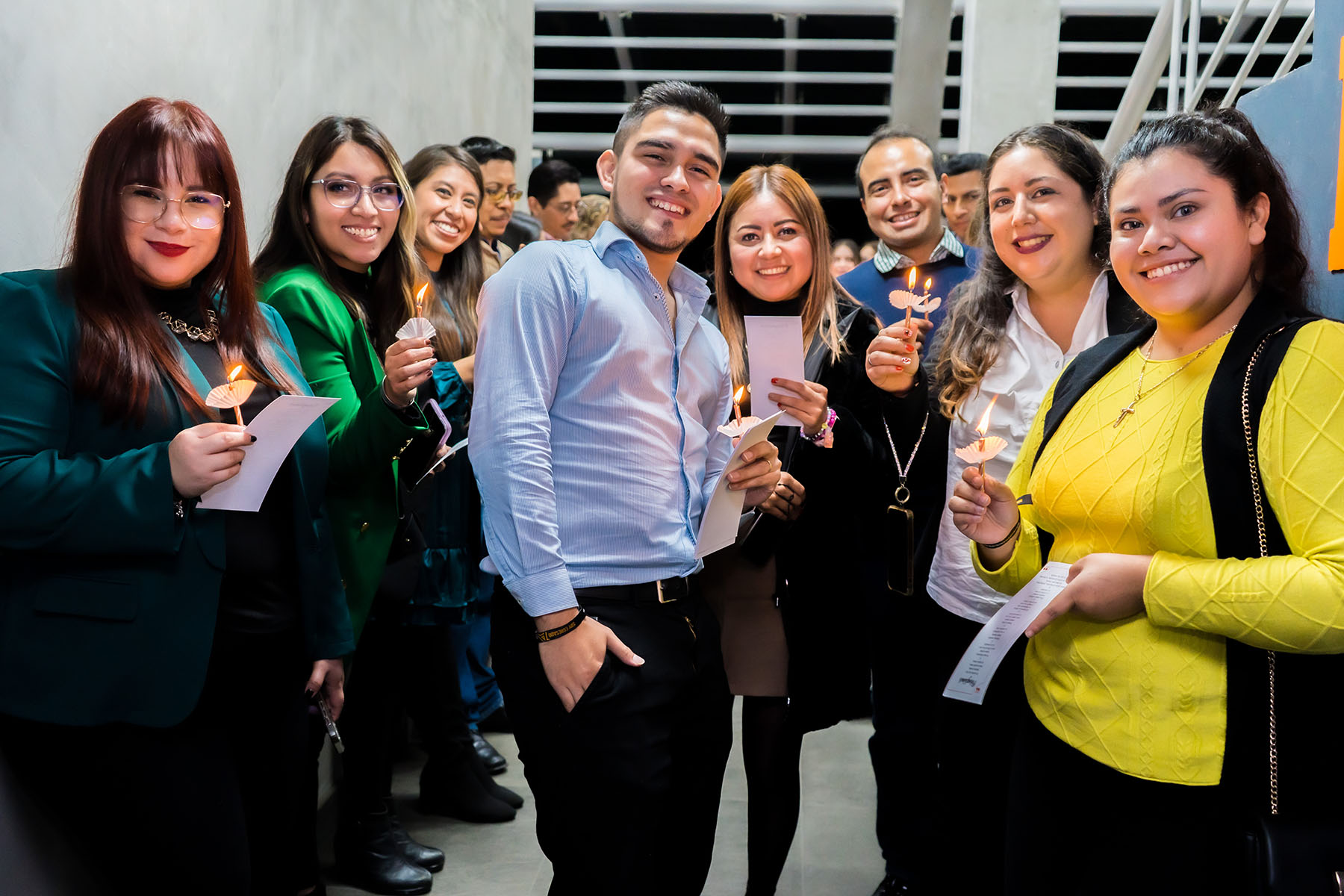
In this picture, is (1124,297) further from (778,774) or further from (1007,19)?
(1007,19)

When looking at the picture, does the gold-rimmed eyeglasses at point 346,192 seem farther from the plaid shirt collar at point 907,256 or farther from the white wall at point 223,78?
the plaid shirt collar at point 907,256

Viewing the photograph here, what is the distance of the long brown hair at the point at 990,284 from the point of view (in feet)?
7.91

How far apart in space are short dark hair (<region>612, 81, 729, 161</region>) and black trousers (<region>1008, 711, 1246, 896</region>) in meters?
1.35

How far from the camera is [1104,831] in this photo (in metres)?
1.66

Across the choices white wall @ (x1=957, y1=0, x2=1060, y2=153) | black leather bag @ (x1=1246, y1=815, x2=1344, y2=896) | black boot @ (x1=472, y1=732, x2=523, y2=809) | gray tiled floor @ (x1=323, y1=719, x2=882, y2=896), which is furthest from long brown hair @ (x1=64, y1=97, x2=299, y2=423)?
white wall @ (x1=957, y1=0, x2=1060, y2=153)

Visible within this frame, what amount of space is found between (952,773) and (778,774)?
0.43 metres

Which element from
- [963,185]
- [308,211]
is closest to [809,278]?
[308,211]

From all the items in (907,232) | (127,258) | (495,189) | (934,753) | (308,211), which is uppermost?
(495,189)

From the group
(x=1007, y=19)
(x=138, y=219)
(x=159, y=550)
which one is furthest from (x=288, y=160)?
(x=1007, y=19)

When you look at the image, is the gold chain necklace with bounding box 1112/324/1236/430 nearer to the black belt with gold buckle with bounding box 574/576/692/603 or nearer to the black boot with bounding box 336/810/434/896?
the black belt with gold buckle with bounding box 574/576/692/603

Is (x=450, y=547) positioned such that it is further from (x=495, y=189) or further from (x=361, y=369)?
(x=495, y=189)

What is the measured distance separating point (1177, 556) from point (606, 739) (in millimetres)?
1022

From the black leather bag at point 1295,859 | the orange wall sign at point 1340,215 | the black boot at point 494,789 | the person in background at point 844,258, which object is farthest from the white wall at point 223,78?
the person in background at point 844,258

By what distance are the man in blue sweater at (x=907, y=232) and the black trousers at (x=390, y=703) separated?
1.93 m
